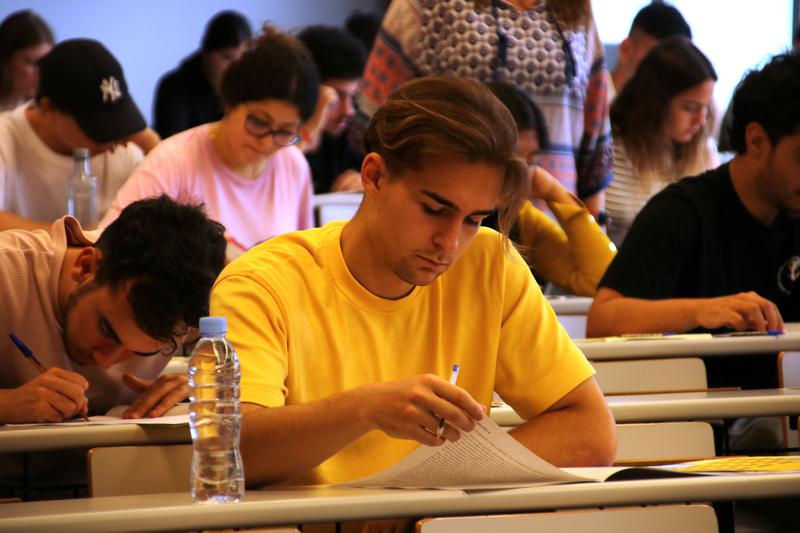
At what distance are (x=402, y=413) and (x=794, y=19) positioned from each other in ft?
19.5

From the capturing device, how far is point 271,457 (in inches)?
64.4

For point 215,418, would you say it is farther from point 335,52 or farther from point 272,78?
point 335,52

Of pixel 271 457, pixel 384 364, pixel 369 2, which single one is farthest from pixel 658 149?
pixel 369 2

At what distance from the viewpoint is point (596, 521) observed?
58.8 inches

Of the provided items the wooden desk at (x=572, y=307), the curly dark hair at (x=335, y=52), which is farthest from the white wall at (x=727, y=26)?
the wooden desk at (x=572, y=307)

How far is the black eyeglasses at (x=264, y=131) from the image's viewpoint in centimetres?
351

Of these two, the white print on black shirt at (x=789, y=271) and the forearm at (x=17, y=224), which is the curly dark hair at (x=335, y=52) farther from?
the white print on black shirt at (x=789, y=271)

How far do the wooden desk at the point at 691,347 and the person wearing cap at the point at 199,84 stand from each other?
3.45 m

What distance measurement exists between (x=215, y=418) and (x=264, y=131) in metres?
1.98

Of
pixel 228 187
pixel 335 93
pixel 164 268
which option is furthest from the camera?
pixel 335 93

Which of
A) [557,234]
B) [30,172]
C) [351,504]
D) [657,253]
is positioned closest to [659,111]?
[557,234]

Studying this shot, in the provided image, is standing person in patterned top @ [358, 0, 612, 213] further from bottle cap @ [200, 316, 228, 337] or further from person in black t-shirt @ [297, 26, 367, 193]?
bottle cap @ [200, 316, 228, 337]

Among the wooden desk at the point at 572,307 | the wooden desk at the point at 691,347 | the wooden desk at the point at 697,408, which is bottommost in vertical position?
the wooden desk at the point at 572,307

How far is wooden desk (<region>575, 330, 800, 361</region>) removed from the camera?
243 centimetres
